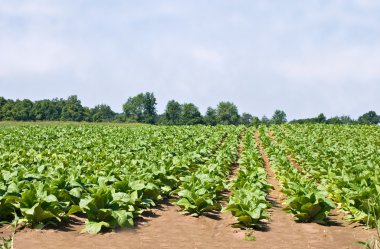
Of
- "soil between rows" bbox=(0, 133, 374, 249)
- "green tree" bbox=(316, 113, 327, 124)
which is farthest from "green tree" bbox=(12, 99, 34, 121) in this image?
"soil between rows" bbox=(0, 133, 374, 249)

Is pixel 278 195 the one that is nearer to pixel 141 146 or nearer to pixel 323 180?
pixel 323 180


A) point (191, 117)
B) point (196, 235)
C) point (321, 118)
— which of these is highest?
point (191, 117)

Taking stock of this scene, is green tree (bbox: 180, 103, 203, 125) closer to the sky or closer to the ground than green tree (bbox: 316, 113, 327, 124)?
closer to the sky

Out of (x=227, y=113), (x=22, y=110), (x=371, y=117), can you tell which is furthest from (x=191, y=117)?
(x=371, y=117)

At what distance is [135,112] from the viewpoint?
16325cm

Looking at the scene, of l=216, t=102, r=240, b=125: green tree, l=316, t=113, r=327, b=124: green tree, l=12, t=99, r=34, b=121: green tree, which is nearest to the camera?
l=316, t=113, r=327, b=124: green tree

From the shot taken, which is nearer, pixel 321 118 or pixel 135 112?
pixel 321 118

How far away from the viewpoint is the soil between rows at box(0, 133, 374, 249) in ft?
22.3

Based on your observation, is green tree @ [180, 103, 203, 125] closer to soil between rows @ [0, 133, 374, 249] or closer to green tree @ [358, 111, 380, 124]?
green tree @ [358, 111, 380, 124]

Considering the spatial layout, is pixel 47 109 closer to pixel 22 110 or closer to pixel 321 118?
pixel 22 110

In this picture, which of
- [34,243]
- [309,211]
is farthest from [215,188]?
[34,243]

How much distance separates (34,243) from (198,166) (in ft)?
32.9

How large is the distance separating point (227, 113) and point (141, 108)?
34.8 meters

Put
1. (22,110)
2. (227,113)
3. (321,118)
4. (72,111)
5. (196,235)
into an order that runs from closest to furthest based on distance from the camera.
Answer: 1. (196,235)
2. (321,118)
3. (22,110)
4. (72,111)
5. (227,113)
